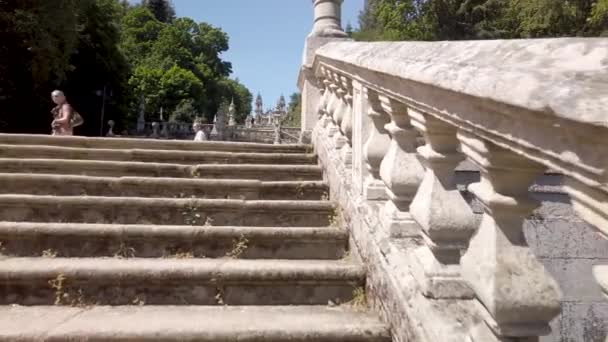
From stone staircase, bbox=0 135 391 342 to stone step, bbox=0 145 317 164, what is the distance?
0.31 metres

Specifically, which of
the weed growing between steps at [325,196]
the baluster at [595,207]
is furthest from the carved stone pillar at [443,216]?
the weed growing between steps at [325,196]

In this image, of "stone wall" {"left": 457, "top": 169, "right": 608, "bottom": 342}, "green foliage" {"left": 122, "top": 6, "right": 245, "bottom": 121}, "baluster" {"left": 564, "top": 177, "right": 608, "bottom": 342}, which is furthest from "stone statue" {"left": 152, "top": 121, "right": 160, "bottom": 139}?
"baluster" {"left": 564, "top": 177, "right": 608, "bottom": 342}

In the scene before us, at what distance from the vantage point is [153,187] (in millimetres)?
4082

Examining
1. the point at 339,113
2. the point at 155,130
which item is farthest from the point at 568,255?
the point at 155,130

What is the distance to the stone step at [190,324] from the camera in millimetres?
2299

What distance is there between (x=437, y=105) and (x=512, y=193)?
1.46ft

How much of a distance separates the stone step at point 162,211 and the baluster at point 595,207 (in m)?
2.72

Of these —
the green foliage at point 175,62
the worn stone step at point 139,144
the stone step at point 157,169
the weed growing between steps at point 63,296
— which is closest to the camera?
the weed growing between steps at point 63,296

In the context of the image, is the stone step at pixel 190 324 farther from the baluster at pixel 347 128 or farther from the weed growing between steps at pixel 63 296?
the baluster at pixel 347 128

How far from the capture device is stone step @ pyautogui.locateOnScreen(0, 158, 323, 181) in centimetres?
446

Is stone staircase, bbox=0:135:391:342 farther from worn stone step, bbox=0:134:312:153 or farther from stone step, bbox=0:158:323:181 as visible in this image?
worn stone step, bbox=0:134:312:153

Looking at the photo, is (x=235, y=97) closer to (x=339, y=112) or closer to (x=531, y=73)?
(x=339, y=112)

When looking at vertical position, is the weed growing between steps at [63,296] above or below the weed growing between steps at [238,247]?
below

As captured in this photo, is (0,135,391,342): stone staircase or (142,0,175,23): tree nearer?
(0,135,391,342): stone staircase
